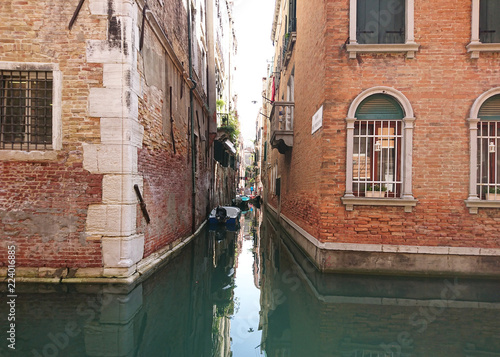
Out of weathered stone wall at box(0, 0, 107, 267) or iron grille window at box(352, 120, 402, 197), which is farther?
iron grille window at box(352, 120, 402, 197)

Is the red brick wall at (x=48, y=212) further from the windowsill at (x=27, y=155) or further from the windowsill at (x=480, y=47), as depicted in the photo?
the windowsill at (x=480, y=47)

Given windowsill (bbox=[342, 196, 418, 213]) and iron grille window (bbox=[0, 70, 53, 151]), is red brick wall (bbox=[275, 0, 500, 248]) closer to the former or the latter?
windowsill (bbox=[342, 196, 418, 213])

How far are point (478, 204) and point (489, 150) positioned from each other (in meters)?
1.15

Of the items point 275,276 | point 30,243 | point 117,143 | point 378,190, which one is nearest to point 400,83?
point 378,190

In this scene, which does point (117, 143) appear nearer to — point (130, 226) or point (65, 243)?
point (130, 226)

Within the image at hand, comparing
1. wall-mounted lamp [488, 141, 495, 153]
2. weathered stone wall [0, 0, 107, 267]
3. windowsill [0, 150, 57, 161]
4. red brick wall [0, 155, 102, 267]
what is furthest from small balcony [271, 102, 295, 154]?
windowsill [0, 150, 57, 161]

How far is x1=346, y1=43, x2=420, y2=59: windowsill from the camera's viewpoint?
602cm

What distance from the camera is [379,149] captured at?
624 centimetres

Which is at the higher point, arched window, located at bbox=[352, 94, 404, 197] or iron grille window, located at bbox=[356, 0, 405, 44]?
iron grille window, located at bbox=[356, 0, 405, 44]

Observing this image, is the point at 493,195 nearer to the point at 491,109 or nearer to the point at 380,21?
the point at 491,109

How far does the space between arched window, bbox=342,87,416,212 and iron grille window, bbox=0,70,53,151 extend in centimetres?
561

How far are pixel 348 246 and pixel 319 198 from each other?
3.73 feet

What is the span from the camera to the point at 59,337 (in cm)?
324

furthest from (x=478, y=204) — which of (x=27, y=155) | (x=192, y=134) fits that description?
(x=27, y=155)
